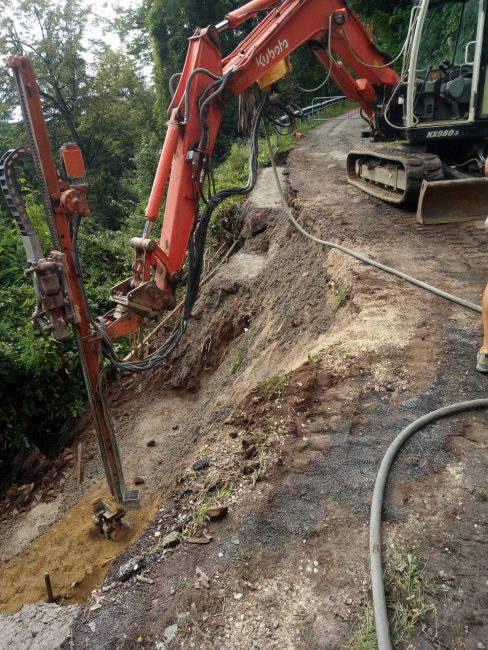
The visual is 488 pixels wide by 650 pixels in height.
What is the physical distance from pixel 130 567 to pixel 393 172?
5.65 meters

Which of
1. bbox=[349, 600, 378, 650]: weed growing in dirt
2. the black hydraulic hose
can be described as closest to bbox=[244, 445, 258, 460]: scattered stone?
the black hydraulic hose

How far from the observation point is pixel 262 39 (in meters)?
4.57

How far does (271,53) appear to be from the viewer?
4613 millimetres

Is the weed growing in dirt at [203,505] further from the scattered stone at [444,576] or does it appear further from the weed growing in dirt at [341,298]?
the weed growing in dirt at [341,298]

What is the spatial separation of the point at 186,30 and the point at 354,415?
2126 centimetres

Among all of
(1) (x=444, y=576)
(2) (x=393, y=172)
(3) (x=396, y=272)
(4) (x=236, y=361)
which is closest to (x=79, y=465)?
(4) (x=236, y=361)

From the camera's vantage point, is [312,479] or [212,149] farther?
[212,149]

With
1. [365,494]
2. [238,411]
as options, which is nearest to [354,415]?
[365,494]

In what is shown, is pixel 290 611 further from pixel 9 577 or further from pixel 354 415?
pixel 9 577

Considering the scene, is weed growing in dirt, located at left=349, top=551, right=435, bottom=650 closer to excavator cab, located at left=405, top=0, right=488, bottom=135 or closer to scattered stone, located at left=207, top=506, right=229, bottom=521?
scattered stone, located at left=207, top=506, right=229, bottom=521

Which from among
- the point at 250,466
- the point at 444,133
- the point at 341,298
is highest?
the point at 444,133

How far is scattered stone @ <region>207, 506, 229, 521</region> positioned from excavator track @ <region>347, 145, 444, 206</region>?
4.75 meters

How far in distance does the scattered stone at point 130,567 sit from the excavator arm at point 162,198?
132cm

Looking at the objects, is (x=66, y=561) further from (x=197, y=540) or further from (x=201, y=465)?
(x=197, y=540)
